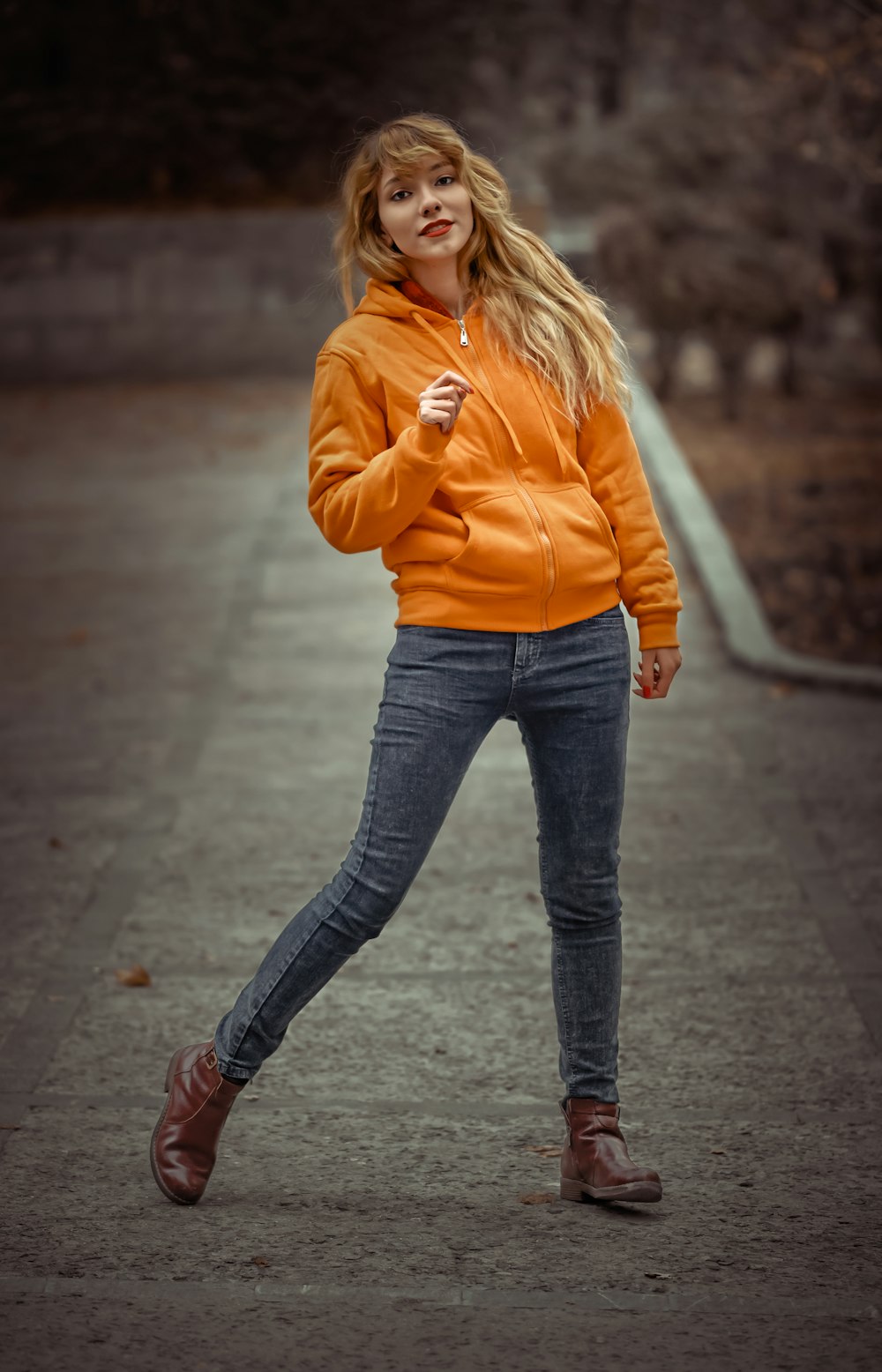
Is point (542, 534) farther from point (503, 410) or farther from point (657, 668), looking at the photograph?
point (657, 668)

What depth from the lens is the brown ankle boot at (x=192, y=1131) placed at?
11.7 ft

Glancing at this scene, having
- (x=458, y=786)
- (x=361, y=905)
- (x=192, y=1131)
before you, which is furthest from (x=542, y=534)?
(x=192, y=1131)

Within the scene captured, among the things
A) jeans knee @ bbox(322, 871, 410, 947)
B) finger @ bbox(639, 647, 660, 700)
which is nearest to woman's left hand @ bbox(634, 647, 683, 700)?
finger @ bbox(639, 647, 660, 700)

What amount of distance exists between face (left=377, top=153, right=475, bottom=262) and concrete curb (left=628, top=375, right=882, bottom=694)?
2.09 m

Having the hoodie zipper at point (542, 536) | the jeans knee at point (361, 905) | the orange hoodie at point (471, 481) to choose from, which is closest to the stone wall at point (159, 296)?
the orange hoodie at point (471, 481)

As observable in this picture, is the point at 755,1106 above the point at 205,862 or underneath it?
above

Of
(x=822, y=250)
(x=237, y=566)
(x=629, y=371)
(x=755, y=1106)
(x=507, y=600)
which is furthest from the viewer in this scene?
(x=822, y=250)

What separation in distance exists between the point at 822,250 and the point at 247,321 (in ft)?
19.9

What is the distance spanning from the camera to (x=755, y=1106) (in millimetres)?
4082

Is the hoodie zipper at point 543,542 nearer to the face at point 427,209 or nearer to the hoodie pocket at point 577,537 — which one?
the hoodie pocket at point 577,537

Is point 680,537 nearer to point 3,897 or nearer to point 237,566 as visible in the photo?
point 237,566

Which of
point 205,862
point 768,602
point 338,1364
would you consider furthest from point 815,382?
point 338,1364

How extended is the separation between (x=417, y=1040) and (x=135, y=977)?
34.0 inches

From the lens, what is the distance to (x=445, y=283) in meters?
3.50
